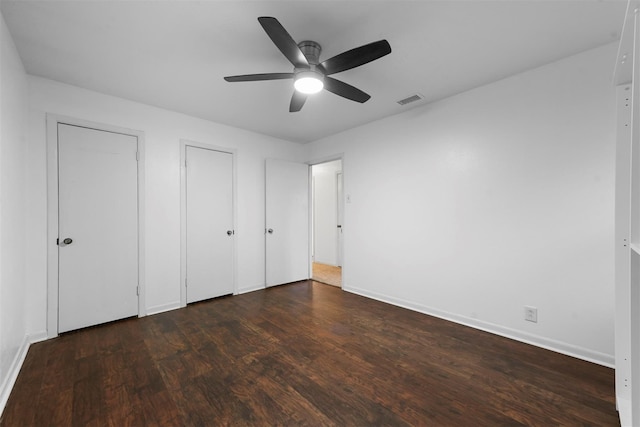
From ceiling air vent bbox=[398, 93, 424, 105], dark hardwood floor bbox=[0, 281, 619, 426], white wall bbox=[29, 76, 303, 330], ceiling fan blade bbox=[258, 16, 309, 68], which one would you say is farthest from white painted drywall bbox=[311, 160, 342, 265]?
ceiling fan blade bbox=[258, 16, 309, 68]

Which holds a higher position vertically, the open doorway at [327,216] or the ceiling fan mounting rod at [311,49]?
the ceiling fan mounting rod at [311,49]

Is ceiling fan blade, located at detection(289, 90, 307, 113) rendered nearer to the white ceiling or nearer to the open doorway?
the white ceiling

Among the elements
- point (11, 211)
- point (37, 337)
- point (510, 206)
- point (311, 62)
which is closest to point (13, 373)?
point (37, 337)

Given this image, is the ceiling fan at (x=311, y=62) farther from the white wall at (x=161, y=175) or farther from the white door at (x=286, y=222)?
the white door at (x=286, y=222)

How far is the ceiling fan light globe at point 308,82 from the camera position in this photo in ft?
6.45

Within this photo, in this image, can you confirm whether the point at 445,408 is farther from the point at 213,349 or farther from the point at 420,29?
the point at 420,29

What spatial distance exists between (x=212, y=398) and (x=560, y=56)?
12.3 feet

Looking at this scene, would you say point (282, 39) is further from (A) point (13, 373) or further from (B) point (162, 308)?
(B) point (162, 308)

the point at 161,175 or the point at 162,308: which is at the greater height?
the point at 161,175

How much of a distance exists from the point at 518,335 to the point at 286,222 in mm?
3356

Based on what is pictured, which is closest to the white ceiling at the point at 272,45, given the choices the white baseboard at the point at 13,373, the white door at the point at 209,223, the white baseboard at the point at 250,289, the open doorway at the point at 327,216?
the white door at the point at 209,223

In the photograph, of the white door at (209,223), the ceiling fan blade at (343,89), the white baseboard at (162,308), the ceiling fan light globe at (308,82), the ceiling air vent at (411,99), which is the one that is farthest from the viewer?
the white door at (209,223)

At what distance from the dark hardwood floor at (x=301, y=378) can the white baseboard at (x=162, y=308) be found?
22 centimetres

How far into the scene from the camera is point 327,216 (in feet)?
21.1
